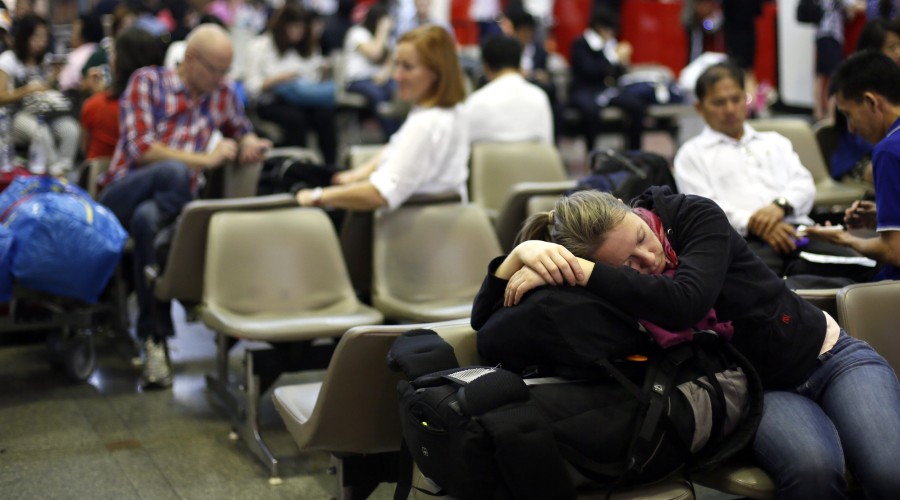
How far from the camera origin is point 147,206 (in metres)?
4.44

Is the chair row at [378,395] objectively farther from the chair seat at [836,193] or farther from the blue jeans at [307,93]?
the blue jeans at [307,93]

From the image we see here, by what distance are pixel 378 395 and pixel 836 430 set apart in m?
1.01

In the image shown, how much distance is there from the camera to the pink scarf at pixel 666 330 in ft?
7.57

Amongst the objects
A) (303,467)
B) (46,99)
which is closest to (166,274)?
(303,467)

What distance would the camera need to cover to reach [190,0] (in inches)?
382

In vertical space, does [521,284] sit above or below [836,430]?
above

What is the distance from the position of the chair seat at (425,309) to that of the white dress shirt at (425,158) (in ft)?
1.12

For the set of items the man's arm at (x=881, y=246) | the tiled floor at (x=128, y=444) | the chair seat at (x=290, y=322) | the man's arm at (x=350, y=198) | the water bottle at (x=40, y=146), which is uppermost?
the man's arm at (x=350, y=198)

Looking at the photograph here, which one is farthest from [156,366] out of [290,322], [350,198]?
[350,198]

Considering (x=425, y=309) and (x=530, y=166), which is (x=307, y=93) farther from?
(x=425, y=309)

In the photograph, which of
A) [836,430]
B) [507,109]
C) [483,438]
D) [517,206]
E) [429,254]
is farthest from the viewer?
[507,109]

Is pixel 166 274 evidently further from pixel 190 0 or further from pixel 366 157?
pixel 190 0

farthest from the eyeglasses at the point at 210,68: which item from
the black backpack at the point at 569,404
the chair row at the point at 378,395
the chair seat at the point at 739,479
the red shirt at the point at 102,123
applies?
the chair seat at the point at 739,479

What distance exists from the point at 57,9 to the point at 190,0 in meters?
1.98
